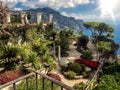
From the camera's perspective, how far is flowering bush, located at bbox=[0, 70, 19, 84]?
22016 mm

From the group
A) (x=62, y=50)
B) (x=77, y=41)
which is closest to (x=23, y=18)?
(x=62, y=50)

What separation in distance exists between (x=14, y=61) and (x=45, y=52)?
6.67 m

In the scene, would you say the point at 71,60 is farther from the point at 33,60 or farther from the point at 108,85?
the point at 108,85

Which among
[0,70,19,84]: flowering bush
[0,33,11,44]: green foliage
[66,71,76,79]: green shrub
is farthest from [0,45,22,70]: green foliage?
[66,71,76,79]: green shrub

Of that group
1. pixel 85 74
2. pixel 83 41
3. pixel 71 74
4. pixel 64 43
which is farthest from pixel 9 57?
pixel 83 41

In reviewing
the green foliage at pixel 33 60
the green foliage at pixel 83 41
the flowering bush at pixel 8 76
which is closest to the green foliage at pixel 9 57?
the flowering bush at pixel 8 76

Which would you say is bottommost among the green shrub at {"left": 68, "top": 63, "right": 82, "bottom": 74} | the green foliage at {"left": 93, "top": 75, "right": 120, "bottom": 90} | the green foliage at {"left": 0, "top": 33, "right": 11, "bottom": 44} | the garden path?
the garden path

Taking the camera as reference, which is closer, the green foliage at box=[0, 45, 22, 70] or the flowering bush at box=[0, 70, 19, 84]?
the flowering bush at box=[0, 70, 19, 84]

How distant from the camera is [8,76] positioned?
22516mm

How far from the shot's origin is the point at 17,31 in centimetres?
3412

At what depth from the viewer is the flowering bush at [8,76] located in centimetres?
2202

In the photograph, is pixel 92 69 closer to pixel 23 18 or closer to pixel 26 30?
pixel 26 30

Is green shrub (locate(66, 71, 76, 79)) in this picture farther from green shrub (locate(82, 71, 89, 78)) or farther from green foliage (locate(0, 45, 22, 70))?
green foliage (locate(0, 45, 22, 70))

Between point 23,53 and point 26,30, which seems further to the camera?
point 26,30
